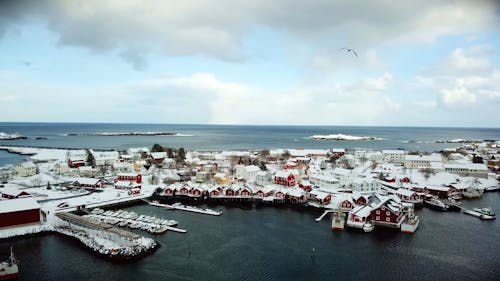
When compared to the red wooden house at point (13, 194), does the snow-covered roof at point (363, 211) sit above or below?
below

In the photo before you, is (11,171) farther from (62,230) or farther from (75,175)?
(62,230)

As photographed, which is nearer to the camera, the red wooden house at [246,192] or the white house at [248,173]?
the red wooden house at [246,192]

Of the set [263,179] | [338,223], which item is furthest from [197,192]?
[338,223]

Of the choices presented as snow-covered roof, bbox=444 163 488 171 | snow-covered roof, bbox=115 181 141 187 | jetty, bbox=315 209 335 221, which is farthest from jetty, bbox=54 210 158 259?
snow-covered roof, bbox=444 163 488 171

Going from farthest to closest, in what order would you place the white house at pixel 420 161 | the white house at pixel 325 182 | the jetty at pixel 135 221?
1. the white house at pixel 420 161
2. the white house at pixel 325 182
3. the jetty at pixel 135 221

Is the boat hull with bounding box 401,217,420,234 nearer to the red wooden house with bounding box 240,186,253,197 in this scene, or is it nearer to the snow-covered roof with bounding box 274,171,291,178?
the red wooden house with bounding box 240,186,253,197

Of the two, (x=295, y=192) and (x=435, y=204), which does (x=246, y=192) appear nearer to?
(x=295, y=192)

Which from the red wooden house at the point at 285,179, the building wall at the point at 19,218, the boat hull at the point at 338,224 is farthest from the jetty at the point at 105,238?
the red wooden house at the point at 285,179

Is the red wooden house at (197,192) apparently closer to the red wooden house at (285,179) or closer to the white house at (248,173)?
the white house at (248,173)

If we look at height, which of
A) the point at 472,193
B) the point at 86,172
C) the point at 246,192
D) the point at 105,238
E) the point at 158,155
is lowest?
the point at 105,238
